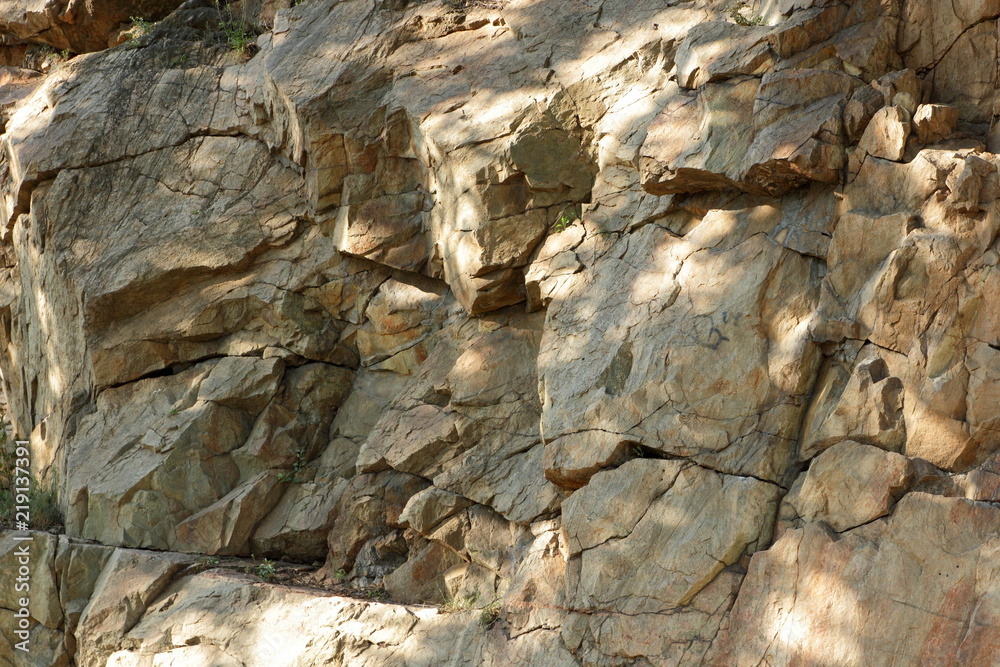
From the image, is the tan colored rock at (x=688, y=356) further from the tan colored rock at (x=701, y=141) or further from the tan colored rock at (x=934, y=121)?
the tan colored rock at (x=934, y=121)

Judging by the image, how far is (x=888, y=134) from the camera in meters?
5.39

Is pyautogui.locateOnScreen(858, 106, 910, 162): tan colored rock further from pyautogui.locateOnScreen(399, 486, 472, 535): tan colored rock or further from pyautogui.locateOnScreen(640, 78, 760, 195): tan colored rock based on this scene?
pyautogui.locateOnScreen(399, 486, 472, 535): tan colored rock

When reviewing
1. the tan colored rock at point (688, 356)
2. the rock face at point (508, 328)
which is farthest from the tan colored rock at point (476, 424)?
the tan colored rock at point (688, 356)

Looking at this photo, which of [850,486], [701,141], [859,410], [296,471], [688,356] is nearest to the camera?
[850,486]

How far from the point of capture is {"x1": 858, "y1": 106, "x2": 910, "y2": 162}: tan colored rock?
17.5 ft

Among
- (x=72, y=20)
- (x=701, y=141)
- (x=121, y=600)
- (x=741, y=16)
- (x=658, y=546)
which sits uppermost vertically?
(x=72, y=20)

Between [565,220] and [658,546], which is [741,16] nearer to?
[565,220]

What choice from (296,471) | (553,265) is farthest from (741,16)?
(296,471)

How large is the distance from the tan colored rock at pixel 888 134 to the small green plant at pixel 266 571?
5587 mm

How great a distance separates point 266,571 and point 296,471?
109 centimetres

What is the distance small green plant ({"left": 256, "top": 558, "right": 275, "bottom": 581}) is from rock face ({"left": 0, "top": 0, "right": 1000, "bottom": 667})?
25 cm

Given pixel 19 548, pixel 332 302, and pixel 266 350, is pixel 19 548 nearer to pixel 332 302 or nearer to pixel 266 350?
pixel 266 350

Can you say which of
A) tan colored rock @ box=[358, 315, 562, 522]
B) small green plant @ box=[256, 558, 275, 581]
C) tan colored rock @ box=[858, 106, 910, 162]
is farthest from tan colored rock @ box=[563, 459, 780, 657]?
small green plant @ box=[256, 558, 275, 581]

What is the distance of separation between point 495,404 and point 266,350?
8.36ft
